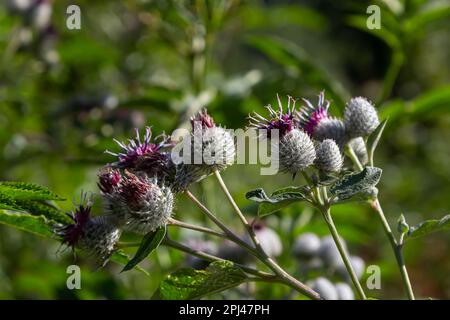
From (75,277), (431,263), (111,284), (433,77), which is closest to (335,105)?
(111,284)

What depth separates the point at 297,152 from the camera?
203 cm

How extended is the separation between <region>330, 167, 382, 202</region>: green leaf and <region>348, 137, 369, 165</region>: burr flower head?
0.39m

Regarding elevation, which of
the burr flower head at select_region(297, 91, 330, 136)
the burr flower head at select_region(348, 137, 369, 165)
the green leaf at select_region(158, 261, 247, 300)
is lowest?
the green leaf at select_region(158, 261, 247, 300)

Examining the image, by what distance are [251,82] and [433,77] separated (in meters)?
10.3

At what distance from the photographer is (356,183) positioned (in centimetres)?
188

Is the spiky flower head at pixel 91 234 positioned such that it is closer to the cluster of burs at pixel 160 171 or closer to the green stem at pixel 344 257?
the cluster of burs at pixel 160 171

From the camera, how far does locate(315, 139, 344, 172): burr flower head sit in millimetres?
2018

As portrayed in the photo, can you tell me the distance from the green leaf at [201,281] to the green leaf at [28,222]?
0.41m

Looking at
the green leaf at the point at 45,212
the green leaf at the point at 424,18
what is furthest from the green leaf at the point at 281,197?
the green leaf at the point at 424,18

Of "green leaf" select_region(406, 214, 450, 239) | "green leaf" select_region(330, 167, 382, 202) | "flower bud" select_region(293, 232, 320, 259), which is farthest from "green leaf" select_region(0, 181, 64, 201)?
"flower bud" select_region(293, 232, 320, 259)

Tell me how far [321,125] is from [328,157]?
21cm

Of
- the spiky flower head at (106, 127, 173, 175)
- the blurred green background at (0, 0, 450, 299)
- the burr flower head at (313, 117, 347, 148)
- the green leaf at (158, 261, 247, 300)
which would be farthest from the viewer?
the blurred green background at (0, 0, 450, 299)

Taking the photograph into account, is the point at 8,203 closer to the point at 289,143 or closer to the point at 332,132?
the point at 289,143

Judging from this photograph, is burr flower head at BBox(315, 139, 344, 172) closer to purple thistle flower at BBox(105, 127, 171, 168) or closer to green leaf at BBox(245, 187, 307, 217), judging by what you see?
green leaf at BBox(245, 187, 307, 217)
